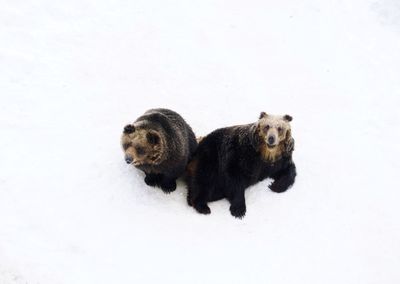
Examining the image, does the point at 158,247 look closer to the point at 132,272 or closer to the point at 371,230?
the point at 132,272

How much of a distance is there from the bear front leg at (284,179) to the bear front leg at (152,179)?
5.21ft

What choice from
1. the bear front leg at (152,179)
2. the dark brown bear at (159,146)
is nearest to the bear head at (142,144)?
the dark brown bear at (159,146)

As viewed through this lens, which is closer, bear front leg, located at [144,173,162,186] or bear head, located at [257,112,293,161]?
bear head, located at [257,112,293,161]

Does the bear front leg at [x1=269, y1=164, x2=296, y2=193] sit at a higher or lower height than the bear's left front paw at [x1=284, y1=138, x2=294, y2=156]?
lower

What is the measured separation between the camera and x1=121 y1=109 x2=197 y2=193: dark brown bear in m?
5.73

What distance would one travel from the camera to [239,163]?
6262mm

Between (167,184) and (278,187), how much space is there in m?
1.53

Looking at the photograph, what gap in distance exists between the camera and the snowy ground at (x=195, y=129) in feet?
18.9

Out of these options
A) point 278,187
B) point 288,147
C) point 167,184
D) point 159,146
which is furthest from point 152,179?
point 288,147

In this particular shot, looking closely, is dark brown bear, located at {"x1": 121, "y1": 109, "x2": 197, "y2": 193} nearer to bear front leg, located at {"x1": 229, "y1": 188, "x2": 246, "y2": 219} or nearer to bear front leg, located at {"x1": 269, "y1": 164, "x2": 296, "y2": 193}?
bear front leg, located at {"x1": 229, "y1": 188, "x2": 246, "y2": 219}

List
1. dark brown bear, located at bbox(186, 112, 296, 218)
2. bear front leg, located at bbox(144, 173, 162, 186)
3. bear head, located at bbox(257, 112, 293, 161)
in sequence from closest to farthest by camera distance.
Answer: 1. bear head, located at bbox(257, 112, 293, 161)
2. dark brown bear, located at bbox(186, 112, 296, 218)
3. bear front leg, located at bbox(144, 173, 162, 186)

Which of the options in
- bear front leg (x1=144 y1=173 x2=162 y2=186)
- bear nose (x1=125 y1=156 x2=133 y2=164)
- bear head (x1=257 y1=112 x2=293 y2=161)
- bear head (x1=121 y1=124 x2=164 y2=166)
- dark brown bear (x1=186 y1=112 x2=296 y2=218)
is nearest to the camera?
bear nose (x1=125 y1=156 x2=133 y2=164)

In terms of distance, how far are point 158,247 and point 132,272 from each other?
0.46 metres

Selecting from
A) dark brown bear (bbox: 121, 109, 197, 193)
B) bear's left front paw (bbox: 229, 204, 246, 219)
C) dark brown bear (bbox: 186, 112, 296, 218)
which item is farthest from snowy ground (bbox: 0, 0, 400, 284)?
dark brown bear (bbox: 121, 109, 197, 193)
